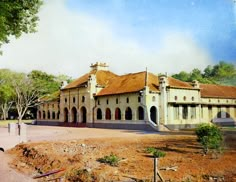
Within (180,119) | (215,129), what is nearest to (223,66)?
(180,119)

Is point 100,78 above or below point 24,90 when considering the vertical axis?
above

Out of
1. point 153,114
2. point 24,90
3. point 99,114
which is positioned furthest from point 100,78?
point 24,90

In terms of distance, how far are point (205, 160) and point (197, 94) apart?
1046 inches

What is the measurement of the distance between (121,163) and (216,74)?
212 feet

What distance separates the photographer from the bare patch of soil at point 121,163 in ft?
38.1

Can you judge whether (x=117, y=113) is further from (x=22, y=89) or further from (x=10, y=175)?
(x=10, y=175)

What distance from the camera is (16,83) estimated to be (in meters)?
51.2

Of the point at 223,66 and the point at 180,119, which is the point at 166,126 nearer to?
the point at 180,119

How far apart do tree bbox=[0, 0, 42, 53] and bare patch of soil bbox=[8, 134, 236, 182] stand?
6708 mm

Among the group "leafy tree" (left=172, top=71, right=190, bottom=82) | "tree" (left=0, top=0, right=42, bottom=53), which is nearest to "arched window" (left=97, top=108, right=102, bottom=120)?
"tree" (left=0, top=0, right=42, bottom=53)

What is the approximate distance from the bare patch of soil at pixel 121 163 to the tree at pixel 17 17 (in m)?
6.71

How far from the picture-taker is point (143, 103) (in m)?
35.6

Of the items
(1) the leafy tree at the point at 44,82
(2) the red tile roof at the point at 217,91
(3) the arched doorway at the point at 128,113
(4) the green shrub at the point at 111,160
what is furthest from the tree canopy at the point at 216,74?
(4) the green shrub at the point at 111,160

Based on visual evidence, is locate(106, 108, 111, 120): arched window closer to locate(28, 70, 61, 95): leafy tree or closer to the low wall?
the low wall
